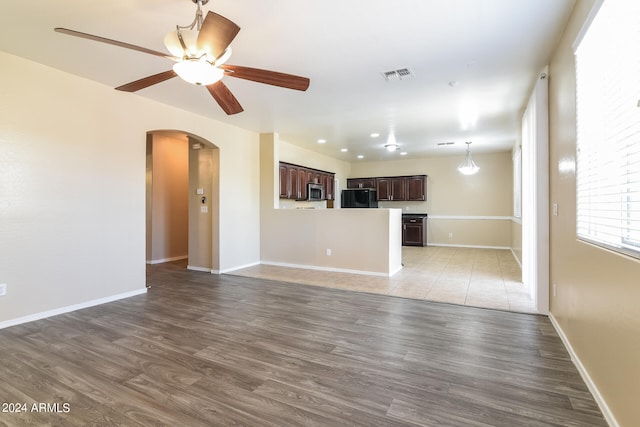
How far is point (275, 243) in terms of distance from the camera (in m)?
6.36

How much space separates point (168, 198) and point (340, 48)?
556 centimetres

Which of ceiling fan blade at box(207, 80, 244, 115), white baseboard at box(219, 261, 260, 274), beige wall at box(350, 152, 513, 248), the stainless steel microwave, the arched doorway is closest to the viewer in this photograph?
ceiling fan blade at box(207, 80, 244, 115)

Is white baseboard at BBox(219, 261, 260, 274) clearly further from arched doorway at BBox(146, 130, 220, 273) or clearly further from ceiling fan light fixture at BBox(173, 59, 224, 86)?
ceiling fan light fixture at BBox(173, 59, 224, 86)

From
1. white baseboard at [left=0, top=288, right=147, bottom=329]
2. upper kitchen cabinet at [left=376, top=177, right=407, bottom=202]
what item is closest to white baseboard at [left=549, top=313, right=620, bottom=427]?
white baseboard at [left=0, top=288, right=147, bottom=329]

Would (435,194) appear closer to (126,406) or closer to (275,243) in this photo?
(275,243)

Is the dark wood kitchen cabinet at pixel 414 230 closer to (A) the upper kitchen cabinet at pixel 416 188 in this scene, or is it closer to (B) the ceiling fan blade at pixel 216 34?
(A) the upper kitchen cabinet at pixel 416 188

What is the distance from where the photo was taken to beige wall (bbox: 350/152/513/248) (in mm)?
8430


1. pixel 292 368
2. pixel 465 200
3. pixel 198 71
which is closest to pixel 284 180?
pixel 198 71

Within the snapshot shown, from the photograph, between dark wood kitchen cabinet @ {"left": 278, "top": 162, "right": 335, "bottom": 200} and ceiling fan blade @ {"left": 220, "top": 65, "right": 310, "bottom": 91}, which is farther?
dark wood kitchen cabinet @ {"left": 278, "top": 162, "right": 335, "bottom": 200}

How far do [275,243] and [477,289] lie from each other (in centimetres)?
373

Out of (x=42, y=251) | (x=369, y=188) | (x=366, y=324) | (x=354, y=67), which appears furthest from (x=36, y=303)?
(x=369, y=188)

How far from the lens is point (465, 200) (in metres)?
8.85

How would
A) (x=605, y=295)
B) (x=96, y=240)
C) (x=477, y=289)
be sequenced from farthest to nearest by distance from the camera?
(x=477, y=289) < (x=96, y=240) < (x=605, y=295)

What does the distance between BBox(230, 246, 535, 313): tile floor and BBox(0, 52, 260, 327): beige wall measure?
2122 mm
